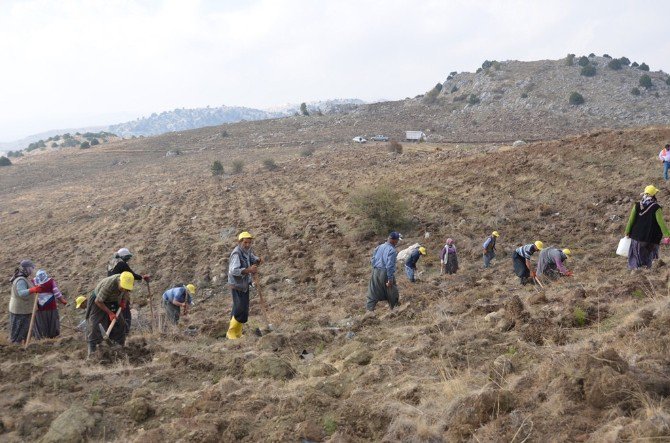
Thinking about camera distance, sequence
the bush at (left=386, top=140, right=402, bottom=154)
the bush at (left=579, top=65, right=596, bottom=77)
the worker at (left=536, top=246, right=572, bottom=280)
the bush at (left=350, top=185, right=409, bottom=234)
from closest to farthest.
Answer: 1. the worker at (left=536, top=246, right=572, bottom=280)
2. the bush at (left=350, top=185, right=409, bottom=234)
3. the bush at (left=386, top=140, right=402, bottom=154)
4. the bush at (left=579, top=65, right=596, bottom=77)

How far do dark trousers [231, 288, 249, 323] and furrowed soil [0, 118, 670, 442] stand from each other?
14.6 inches

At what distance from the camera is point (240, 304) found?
6.61 m

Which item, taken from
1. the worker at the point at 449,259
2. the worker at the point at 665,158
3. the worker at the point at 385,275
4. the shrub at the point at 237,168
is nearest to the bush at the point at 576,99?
the shrub at the point at 237,168

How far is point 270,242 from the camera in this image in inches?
634

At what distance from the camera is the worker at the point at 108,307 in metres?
5.81

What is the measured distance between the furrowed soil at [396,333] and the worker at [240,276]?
390 millimetres

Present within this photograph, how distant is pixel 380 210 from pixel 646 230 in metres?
8.89

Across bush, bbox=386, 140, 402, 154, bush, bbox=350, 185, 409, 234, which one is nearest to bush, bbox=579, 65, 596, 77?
bush, bbox=386, 140, 402, 154

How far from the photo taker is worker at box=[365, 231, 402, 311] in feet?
23.6

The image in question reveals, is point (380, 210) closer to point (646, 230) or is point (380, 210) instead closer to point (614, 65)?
point (646, 230)

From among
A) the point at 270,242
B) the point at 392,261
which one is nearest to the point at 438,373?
the point at 392,261

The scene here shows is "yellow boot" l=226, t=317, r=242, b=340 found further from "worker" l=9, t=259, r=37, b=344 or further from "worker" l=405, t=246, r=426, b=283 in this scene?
"worker" l=405, t=246, r=426, b=283

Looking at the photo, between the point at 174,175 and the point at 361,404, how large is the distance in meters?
38.5

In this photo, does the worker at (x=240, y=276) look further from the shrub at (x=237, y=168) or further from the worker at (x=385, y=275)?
the shrub at (x=237, y=168)
